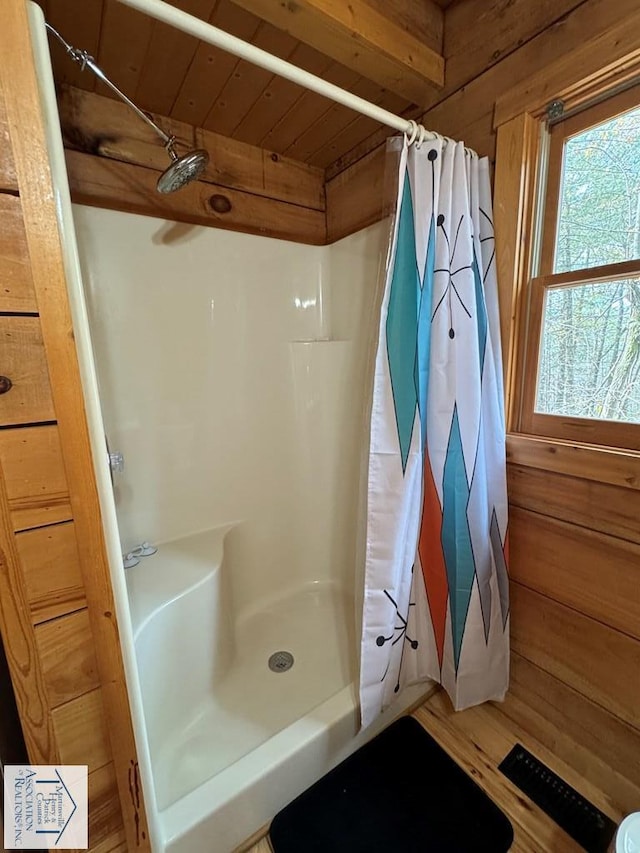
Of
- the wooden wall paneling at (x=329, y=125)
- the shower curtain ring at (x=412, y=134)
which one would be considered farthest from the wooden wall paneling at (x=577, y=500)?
the wooden wall paneling at (x=329, y=125)

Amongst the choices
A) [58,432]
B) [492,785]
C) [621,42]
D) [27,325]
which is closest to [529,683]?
[492,785]

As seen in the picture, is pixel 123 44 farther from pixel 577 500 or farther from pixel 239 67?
pixel 577 500

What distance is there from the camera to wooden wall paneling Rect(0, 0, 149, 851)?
19.4 inches

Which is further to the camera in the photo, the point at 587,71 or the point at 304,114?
the point at 304,114

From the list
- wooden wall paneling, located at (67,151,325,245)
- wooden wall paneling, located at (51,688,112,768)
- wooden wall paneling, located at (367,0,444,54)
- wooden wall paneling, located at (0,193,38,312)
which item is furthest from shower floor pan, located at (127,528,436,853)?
wooden wall paneling, located at (367,0,444,54)

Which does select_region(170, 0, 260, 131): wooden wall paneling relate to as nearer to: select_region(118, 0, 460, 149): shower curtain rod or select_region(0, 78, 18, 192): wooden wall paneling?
select_region(118, 0, 460, 149): shower curtain rod

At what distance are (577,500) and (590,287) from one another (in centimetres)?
57

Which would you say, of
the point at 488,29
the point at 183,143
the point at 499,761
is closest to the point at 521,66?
the point at 488,29

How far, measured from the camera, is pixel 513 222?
1050 mm

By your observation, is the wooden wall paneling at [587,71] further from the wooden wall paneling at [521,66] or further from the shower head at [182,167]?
the shower head at [182,167]

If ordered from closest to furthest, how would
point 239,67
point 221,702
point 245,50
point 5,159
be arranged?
point 5,159
point 245,50
point 239,67
point 221,702

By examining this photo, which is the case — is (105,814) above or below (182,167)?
below

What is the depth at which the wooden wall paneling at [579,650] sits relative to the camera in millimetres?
963

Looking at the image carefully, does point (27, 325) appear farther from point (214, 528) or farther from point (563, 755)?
point (563, 755)
